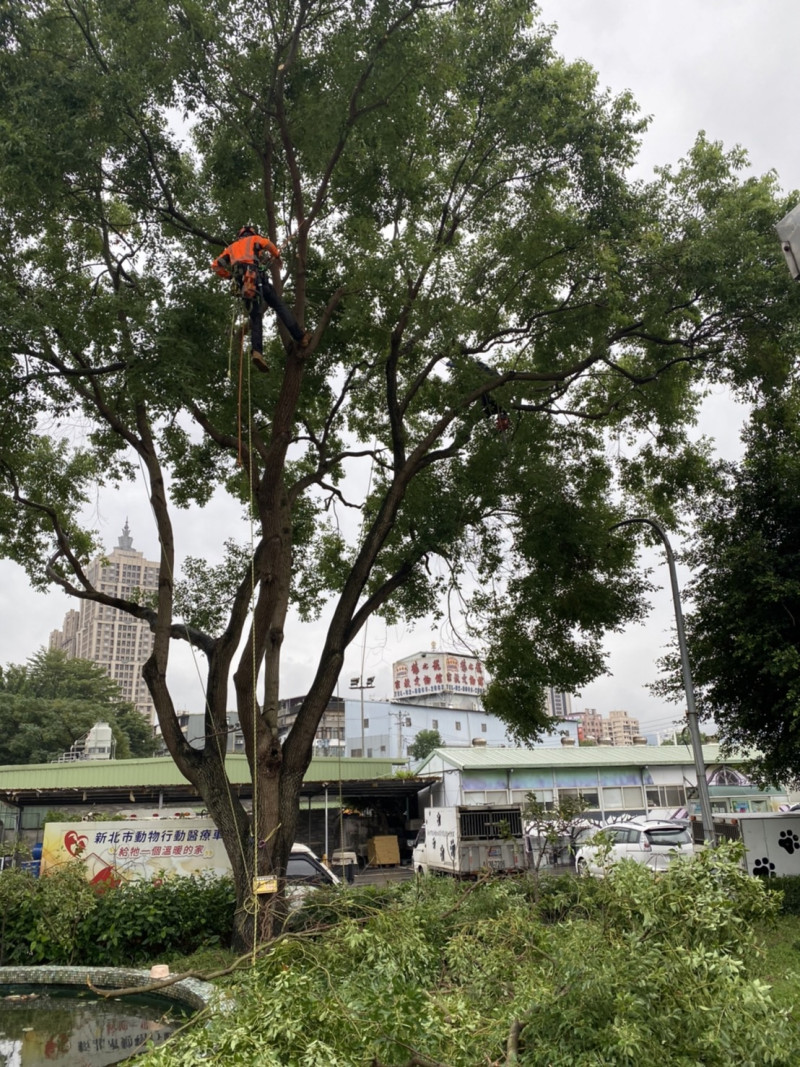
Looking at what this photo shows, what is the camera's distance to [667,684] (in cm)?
1453

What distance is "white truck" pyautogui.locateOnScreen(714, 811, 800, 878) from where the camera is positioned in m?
13.7

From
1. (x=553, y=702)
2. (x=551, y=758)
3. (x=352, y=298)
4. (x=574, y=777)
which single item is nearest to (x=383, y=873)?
(x=551, y=758)

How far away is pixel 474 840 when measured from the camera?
1744 cm

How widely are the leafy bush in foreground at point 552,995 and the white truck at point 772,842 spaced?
11.1 metres

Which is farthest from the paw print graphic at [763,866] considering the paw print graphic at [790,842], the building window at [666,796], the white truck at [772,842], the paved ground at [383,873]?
the building window at [666,796]

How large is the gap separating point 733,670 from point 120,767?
73.1ft

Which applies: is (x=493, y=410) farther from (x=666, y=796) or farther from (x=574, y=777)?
(x=666, y=796)

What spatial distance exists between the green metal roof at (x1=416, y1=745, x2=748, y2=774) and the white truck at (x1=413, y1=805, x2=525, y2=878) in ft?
31.7

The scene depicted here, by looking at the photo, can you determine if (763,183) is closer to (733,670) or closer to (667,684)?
(733,670)

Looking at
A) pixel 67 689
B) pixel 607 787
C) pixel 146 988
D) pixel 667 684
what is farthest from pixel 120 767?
pixel 67 689

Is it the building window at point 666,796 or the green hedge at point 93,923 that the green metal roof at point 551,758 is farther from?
the green hedge at point 93,923

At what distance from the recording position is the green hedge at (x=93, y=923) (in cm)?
1022

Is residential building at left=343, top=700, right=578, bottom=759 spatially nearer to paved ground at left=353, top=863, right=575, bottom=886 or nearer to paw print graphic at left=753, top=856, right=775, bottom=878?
paved ground at left=353, top=863, right=575, bottom=886

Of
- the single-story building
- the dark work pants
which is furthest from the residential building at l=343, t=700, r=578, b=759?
the dark work pants
